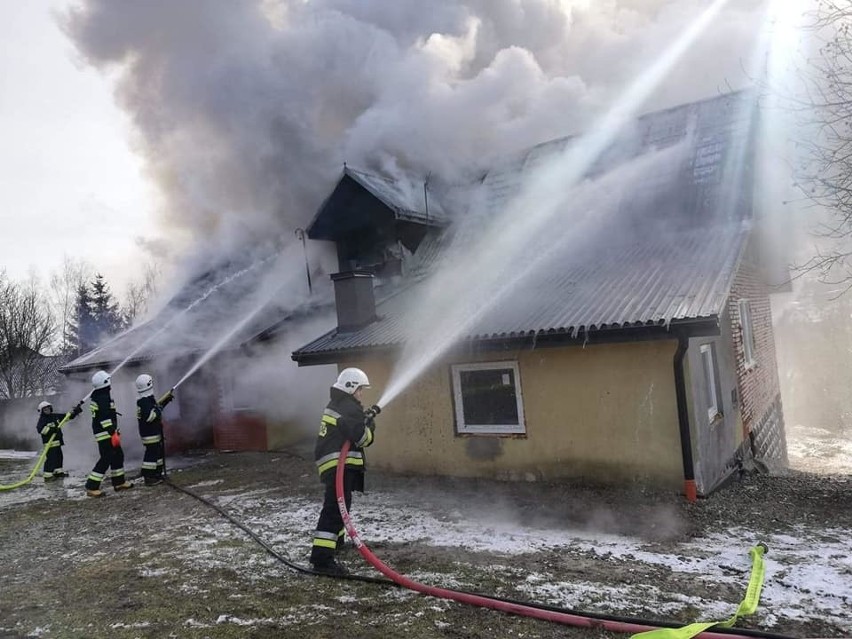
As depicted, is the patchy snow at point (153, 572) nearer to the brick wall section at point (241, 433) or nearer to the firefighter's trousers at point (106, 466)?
the firefighter's trousers at point (106, 466)

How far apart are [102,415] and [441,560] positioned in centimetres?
654

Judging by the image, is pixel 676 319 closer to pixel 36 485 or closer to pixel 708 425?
pixel 708 425

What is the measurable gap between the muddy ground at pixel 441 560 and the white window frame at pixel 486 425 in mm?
681

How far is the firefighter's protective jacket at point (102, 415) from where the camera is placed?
8.84m

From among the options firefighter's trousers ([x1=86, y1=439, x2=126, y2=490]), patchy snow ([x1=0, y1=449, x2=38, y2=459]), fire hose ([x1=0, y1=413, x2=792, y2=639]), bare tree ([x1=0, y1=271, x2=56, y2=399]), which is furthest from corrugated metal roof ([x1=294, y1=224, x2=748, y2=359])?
bare tree ([x1=0, y1=271, x2=56, y2=399])

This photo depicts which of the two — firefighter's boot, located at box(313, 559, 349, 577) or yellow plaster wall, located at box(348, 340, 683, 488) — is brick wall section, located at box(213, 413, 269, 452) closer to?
yellow plaster wall, located at box(348, 340, 683, 488)

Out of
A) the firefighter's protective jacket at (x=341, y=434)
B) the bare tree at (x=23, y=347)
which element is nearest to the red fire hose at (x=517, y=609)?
the firefighter's protective jacket at (x=341, y=434)

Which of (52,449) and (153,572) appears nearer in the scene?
(153,572)

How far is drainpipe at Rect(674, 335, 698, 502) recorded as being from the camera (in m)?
6.04

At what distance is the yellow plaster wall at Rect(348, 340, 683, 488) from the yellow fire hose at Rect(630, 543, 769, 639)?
81.3 inches

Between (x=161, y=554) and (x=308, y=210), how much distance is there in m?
9.12

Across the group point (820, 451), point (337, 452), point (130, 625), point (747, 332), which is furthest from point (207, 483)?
point (820, 451)

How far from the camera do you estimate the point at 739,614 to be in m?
3.46

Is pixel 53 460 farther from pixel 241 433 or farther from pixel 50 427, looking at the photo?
pixel 241 433
